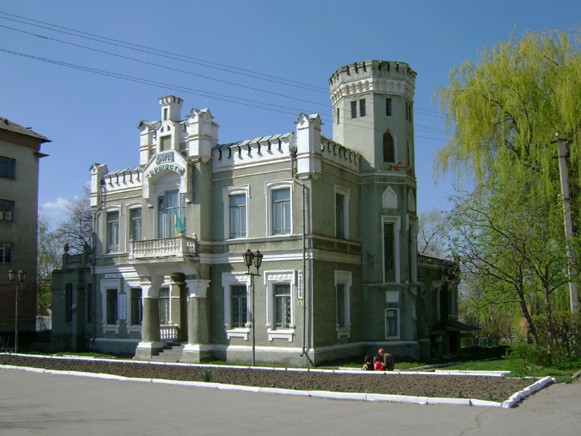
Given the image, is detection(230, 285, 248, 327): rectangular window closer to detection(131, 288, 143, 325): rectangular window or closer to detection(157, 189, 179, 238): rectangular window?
detection(157, 189, 179, 238): rectangular window

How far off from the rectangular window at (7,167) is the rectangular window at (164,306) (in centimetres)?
1768

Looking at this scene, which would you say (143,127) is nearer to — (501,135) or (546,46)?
(501,135)

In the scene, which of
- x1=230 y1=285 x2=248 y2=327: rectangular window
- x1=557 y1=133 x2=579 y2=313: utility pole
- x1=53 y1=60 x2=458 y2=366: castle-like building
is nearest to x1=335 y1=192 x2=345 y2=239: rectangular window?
x1=53 y1=60 x2=458 y2=366: castle-like building

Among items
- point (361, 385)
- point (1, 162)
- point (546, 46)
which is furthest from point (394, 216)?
point (1, 162)

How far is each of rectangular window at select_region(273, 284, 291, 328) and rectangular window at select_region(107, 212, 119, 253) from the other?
33.0ft

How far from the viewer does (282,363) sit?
25.4 metres

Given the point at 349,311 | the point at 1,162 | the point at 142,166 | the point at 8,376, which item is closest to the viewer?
the point at 8,376

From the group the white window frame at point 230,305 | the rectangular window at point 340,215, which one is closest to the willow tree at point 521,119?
the rectangular window at point 340,215

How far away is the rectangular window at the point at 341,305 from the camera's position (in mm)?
27531

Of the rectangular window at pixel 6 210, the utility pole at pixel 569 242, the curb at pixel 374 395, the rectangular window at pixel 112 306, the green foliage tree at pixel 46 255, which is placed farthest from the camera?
the green foliage tree at pixel 46 255

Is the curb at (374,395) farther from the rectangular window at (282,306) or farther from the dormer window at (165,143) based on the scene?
the dormer window at (165,143)

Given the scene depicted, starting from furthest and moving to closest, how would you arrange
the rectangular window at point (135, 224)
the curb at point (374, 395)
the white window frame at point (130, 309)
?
1. the rectangular window at point (135, 224)
2. the white window frame at point (130, 309)
3. the curb at point (374, 395)

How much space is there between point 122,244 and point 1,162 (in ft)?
49.9

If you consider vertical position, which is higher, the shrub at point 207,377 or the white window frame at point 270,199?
the white window frame at point 270,199
